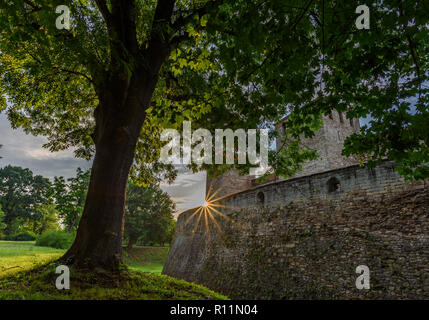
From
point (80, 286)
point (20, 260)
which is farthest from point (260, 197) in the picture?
point (80, 286)

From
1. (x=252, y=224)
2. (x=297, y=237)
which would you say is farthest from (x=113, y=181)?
(x=252, y=224)

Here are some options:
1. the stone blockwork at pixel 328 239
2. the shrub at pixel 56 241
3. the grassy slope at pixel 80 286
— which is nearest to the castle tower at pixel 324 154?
the stone blockwork at pixel 328 239

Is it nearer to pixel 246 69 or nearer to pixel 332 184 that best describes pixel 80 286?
pixel 246 69

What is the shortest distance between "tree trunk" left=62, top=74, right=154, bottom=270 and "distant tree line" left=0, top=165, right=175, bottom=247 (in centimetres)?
2878

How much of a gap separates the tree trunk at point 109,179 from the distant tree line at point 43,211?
2878 cm

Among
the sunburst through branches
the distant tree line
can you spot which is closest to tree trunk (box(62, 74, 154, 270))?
the sunburst through branches

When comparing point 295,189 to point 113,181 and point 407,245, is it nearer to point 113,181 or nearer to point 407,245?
point 407,245

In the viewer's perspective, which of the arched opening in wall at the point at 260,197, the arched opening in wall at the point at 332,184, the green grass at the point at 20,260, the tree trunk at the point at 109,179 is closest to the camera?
the tree trunk at the point at 109,179

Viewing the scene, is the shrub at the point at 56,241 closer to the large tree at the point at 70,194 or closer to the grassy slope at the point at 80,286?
the large tree at the point at 70,194

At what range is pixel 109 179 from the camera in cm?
417

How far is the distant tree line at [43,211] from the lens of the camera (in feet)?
128

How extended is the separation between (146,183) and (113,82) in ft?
21.3

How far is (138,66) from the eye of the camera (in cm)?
474

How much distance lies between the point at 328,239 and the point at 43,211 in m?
53.6
